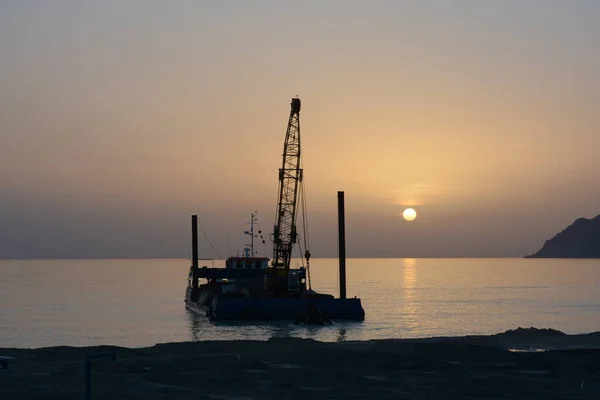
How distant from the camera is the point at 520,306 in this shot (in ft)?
464

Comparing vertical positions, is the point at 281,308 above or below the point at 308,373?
below

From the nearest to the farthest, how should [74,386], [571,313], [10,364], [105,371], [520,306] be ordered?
[74,386]
[105,371]
[10,364]
[571,313]
[520,306]

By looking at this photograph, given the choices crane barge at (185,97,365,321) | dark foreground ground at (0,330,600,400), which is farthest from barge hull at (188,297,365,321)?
dark foreground ground at (0,330,600,400)

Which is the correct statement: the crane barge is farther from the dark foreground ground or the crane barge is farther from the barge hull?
the dark foreground ground

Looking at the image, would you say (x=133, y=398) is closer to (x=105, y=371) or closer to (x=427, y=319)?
(x=105, y=371)

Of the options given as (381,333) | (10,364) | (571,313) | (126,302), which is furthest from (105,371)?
(126,302)

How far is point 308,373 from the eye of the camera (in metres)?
29.3

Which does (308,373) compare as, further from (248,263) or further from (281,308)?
(248,263)

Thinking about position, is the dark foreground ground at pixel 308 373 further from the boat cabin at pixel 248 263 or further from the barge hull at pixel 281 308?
the boat cabin at pixel 248 263

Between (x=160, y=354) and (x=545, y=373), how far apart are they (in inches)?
618

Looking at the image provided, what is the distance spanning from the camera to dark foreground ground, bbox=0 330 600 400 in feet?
84.9

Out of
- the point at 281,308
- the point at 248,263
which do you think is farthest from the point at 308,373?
the point at 248,263

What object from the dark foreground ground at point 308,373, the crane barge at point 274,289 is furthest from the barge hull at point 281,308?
the dark foreground ground at point 308,373

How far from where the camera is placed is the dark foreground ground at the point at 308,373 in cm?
2589
